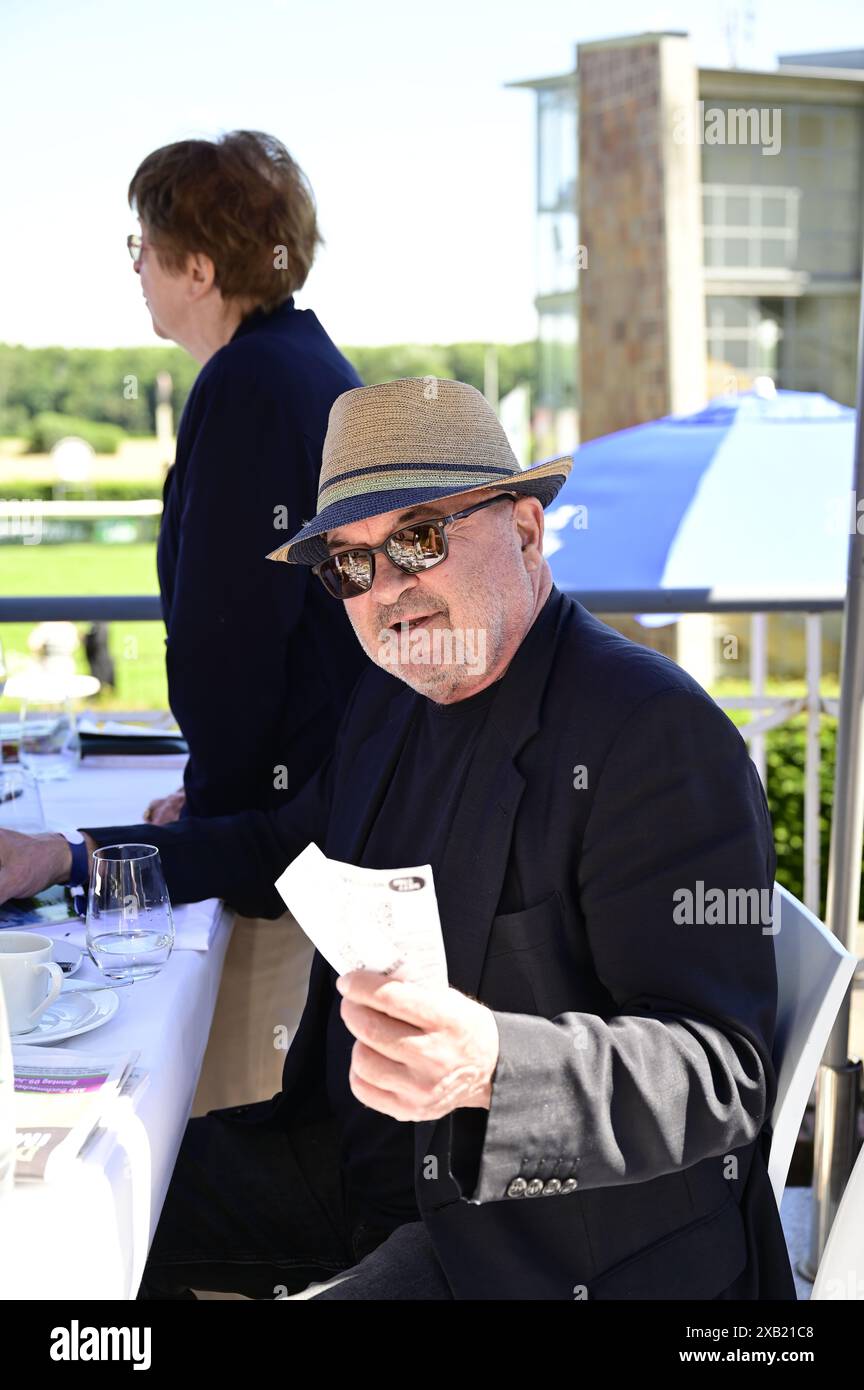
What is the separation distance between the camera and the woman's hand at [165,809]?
8.01ft

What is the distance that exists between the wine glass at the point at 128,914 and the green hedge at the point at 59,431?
32.9 meters

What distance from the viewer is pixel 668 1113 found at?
1.23 metres

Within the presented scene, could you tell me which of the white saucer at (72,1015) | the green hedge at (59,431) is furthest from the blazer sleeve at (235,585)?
the green hedge at (59,431)

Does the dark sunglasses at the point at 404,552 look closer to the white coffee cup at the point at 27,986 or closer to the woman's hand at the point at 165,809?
the white coffee cup at the point at 27,986

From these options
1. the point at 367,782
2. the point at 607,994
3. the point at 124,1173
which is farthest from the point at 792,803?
the point at 124,1173

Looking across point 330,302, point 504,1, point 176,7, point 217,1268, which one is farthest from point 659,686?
point 330,302

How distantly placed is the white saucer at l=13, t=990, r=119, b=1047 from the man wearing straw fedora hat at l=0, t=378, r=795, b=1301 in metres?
0.30

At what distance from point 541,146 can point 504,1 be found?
4162mm

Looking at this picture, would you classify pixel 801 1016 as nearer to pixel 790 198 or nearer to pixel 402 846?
pixel 402 846

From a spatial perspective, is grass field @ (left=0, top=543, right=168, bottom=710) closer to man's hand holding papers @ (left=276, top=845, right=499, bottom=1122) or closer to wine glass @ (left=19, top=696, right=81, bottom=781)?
wine glass @ (left=19, top=696, right=81, bottom=781)

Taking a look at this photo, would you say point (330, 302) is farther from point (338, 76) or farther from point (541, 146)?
point (541, 146)

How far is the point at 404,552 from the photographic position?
168cm

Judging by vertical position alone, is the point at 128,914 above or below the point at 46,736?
above

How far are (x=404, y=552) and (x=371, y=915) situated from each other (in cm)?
71
